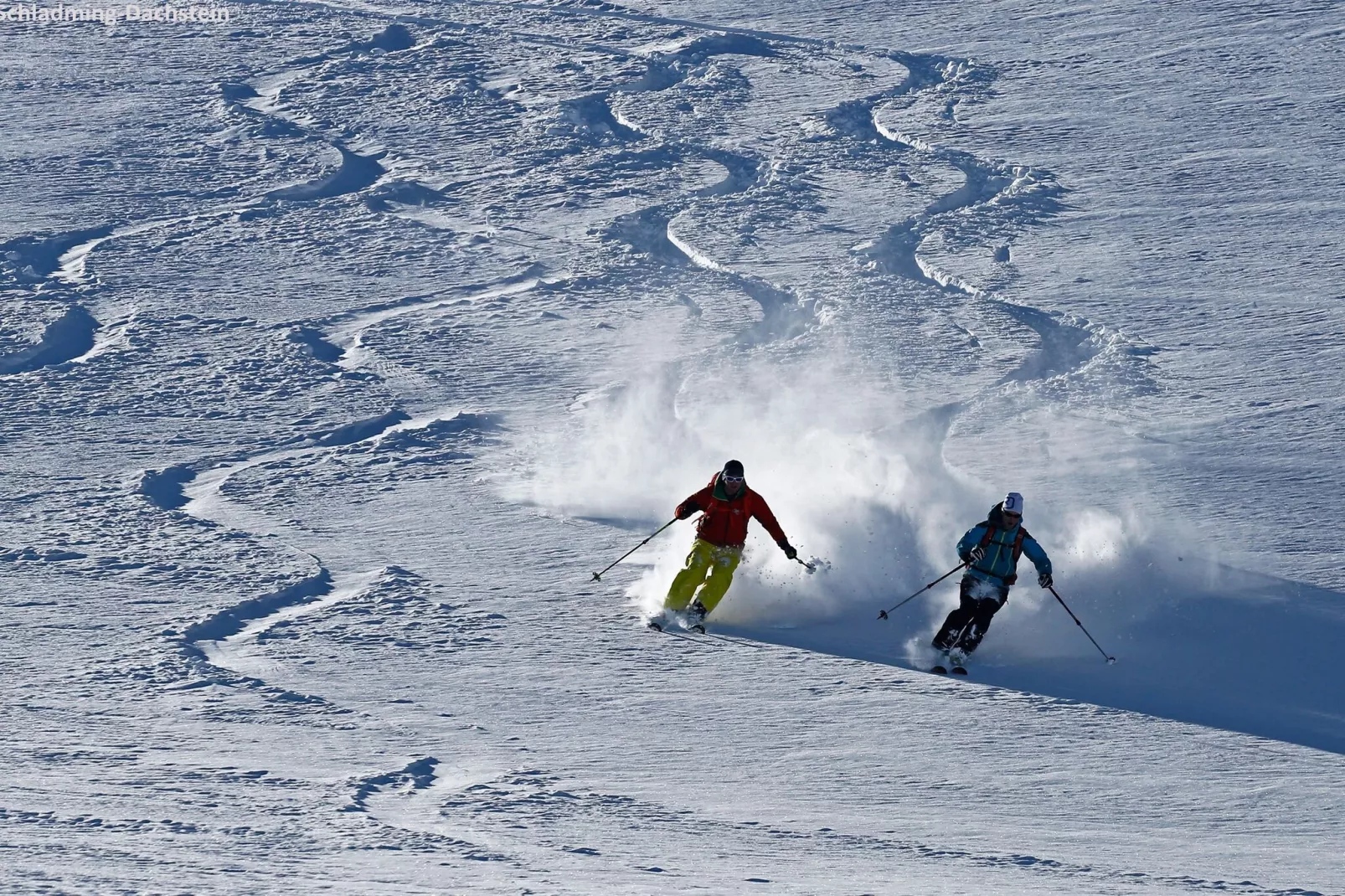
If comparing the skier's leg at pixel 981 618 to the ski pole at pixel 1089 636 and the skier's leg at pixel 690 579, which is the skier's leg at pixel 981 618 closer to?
the ski pole at pixel 1089 636

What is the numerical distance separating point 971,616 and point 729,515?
165cm

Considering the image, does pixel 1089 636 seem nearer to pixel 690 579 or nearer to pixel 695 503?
pixel 690 579

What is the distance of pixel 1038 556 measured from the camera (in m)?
9.98

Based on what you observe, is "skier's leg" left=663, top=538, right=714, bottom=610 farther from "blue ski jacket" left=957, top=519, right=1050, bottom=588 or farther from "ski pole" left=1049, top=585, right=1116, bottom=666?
"ski pole" left=1049, top=585, right=1116, bottom=666

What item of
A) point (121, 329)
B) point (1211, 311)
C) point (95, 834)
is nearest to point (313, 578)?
point (95, 834)

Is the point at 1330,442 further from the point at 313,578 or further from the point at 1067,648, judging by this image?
the point at 313,578

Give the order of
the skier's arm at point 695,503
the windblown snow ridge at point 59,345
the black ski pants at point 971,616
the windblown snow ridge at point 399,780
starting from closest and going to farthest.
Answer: the windblown snow ridge at point 399,780
the black ski pants at point 971,616
the skier's arm at point 695,503
the windblown snow ridge at point 59,345

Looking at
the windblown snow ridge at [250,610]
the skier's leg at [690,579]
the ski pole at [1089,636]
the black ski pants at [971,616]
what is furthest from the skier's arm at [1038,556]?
the windblown snow ridge at [250,610]

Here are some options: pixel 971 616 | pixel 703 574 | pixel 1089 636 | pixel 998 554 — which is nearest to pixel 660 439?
pixel 703 574

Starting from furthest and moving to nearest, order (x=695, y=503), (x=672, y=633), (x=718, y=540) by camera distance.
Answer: (x=695, y=503)
(x=718, y=540)
(x=672, y=633)

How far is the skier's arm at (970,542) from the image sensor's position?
10055 millimetres

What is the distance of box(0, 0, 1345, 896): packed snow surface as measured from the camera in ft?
25.5

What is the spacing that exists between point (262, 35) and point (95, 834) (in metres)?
18.3

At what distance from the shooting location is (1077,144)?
19.3 m
